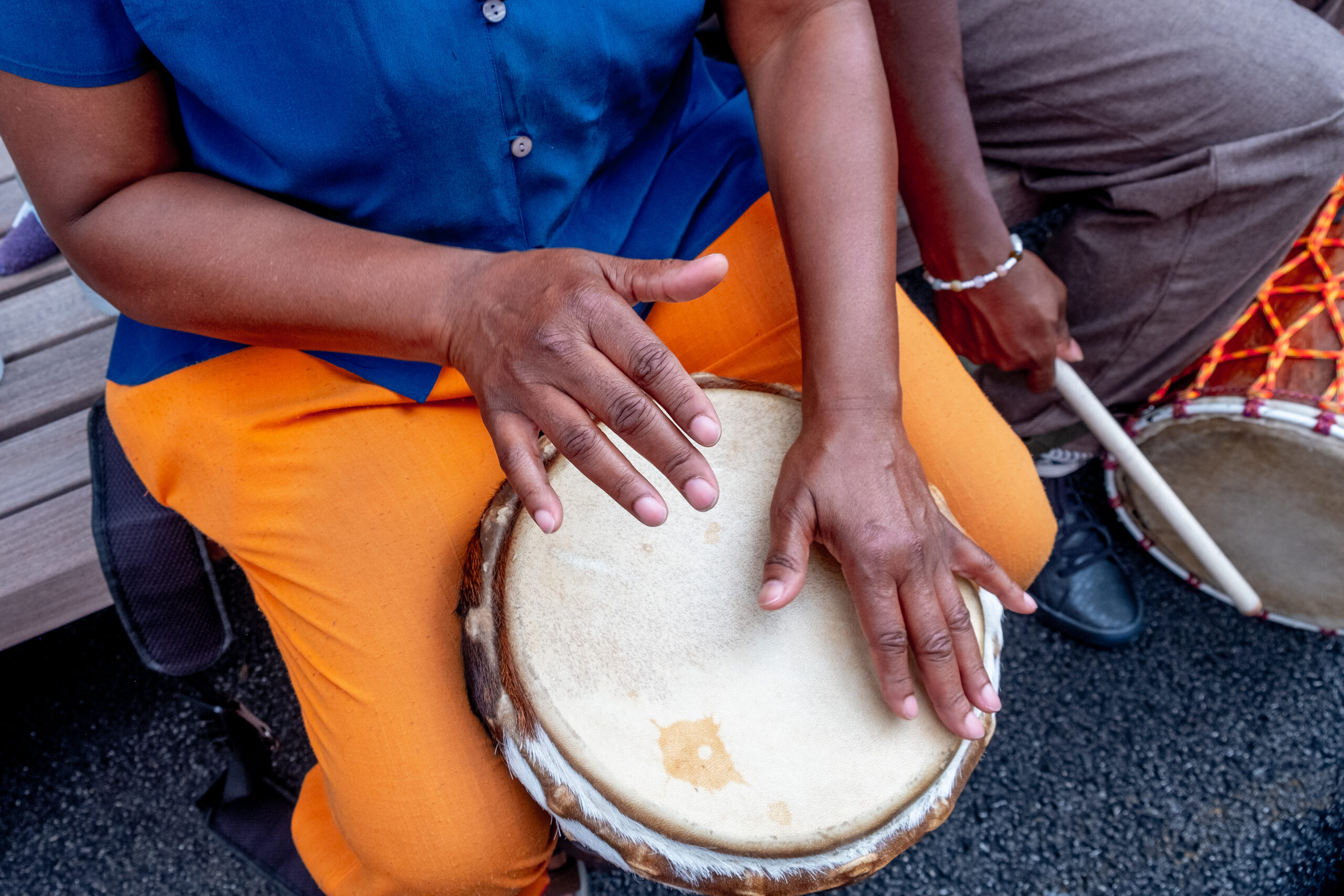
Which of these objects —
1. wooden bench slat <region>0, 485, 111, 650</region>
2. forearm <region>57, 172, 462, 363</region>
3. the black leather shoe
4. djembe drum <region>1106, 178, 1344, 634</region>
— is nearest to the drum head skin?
djembe drum <region>1106, 178, 1344, 634</region>

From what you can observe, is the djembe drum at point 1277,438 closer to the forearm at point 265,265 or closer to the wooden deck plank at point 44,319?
the forearm at point 265,265

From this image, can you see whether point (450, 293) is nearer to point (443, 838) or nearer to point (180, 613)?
point (443, 838)

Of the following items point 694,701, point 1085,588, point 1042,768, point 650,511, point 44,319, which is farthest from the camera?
point 1085,588

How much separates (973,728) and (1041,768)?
0.82m

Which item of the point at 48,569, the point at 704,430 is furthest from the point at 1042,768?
the point at 48,569

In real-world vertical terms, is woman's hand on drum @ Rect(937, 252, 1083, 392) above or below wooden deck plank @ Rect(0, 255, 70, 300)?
below

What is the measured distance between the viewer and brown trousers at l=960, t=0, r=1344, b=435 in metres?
1.16

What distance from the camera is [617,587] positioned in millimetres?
775

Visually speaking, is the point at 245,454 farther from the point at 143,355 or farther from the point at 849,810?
the point at 849,810

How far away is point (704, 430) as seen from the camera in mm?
646

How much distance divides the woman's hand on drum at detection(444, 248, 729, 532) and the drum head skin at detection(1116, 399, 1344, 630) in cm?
100

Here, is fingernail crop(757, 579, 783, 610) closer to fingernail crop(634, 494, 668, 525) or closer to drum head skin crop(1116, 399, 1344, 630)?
fingernail crop(634, 494, 668, 525)

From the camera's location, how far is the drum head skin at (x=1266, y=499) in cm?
122

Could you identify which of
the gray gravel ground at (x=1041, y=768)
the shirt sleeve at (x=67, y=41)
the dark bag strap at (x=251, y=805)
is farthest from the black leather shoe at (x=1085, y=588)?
the shirt sleeve at (x=67, y=41)
